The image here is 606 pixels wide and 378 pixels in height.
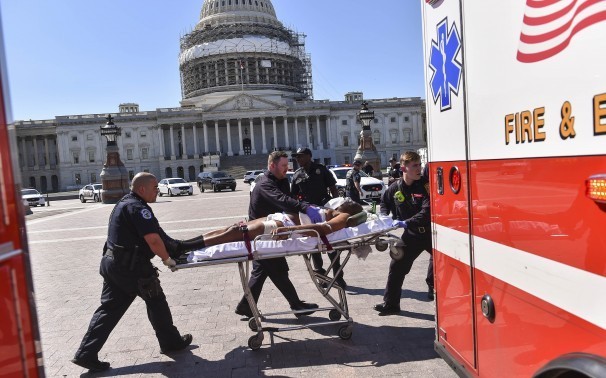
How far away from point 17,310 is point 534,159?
2.27 metres

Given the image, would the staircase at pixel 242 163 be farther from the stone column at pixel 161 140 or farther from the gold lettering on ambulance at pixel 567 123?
the gold lettering on ambulance at pixel 567 123

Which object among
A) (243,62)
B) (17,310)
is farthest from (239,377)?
(243,62)

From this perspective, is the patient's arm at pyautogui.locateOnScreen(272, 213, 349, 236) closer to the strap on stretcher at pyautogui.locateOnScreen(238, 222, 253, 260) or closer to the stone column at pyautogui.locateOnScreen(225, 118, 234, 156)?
the strap on stretcher at pyautogui.locateOnScreen(238, 222, 253, 260)

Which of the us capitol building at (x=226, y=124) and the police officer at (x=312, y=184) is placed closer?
the police officer at (x=312, y=184)

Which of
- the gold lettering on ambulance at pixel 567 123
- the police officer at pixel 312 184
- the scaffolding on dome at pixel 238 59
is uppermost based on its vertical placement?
the scaffolding on dome at pixel 238 59

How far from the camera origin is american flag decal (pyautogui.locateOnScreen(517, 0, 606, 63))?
1813 millimetres

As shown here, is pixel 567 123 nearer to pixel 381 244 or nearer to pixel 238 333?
pixel 381 244

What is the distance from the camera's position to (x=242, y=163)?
81.2 meters

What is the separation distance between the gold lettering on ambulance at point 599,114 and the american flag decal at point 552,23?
280 millimetres

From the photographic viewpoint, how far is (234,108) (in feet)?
290

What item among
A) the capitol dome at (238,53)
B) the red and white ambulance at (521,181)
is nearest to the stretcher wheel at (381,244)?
the red and white ambulance at (521,181)

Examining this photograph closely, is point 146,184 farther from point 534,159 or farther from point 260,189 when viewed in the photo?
point 534,159

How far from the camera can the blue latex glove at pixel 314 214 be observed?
504 centimetres

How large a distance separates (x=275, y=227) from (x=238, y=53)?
94.8 meters
